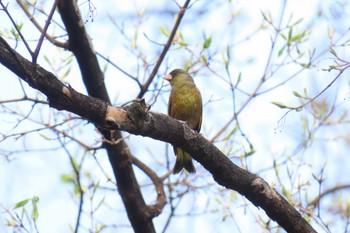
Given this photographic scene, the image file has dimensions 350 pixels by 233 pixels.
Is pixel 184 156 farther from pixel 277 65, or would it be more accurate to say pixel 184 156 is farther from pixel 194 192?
pixel 277 65

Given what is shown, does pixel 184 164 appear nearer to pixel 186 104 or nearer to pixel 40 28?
pixel 186 104

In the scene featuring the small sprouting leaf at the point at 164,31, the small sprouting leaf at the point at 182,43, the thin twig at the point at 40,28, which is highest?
the small sprouting leaf at the point at 164,31

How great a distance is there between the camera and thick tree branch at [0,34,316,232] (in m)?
2.64

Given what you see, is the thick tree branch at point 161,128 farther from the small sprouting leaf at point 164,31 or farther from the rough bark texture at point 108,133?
the small sprouting leaf at point 164,31

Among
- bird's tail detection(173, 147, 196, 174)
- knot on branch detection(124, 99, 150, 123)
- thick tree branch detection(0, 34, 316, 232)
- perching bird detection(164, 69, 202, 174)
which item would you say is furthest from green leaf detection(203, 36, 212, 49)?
knot on branch detection(124, 99, 150, 123)

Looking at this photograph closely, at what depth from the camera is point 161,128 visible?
313 cm

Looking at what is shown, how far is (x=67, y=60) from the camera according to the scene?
4.93 metres

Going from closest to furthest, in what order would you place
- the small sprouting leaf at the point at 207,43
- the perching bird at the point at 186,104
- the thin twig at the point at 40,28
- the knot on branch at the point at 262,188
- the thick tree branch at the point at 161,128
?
the thick tree branch at the point at 161,128, the knot on branch at the point at 262,188, the thin twig at the point at 40,28, the small sprouting leaf at the point at 207,43, the perching bird at the point at 186,104

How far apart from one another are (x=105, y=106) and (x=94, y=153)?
1895 millimetres

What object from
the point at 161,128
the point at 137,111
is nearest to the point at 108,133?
the point at 161,128

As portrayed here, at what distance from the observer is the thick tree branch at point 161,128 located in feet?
8.66

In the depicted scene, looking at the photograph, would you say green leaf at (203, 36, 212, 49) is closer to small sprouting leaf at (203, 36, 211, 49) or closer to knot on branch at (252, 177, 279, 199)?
small sprouting leaf at (203, 36, 211, 49)

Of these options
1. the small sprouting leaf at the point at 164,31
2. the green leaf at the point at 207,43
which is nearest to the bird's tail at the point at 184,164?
the green leaf at the point at 207,43

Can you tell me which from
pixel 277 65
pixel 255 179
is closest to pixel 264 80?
pixel 277 65
